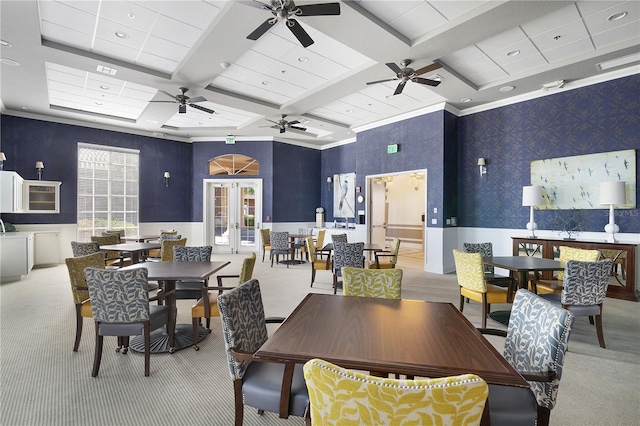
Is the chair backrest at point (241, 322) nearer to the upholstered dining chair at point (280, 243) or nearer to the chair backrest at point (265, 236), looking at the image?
the upholstered dining chair at point (280, 243)

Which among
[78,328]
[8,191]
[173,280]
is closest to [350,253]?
[173,280]

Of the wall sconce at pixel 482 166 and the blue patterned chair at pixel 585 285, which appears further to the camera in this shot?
the wall sconce at pixel 482 166

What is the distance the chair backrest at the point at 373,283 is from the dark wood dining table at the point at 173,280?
1.38 meters

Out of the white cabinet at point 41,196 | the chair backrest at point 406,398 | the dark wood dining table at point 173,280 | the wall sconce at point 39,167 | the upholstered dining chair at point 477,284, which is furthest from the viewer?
the wall sconce at point 39,167

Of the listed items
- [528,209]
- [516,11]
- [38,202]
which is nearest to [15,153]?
[38,202]

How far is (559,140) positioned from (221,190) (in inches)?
356

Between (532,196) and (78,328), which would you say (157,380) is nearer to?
(78,328)

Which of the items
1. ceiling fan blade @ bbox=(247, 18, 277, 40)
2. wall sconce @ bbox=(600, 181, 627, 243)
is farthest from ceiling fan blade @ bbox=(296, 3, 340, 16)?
wall sconce @ bbox=(600, 181, 627, 243)

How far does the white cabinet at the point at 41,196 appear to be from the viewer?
7277 millimetres

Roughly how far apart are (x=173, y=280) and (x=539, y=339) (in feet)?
9.23

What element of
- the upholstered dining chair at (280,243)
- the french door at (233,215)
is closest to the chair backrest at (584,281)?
the upholstered dining chair at (280,243)

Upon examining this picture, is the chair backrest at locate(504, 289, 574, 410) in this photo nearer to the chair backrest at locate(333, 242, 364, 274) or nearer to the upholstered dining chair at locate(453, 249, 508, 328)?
the upholstered dining chair at locate(453, 249, 508, 328)

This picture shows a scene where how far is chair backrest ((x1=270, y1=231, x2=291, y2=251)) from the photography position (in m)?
7.61

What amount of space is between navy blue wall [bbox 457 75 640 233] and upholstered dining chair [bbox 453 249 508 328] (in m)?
3.38
